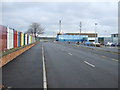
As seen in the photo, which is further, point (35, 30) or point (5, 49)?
point (35, 30)

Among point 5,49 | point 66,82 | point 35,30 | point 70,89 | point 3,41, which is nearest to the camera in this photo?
point 70,89

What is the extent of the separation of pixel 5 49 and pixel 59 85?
9538mm

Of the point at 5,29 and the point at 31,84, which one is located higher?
the point at 5,29

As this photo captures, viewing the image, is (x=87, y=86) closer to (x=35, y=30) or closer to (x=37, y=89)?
(x=37, y=89)

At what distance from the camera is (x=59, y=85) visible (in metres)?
7.64

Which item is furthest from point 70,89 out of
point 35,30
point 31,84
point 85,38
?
point 35,30

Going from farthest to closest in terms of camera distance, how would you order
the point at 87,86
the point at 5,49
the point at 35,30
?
1. the point at 35,30
2. the point at 5,49
3. the point at 87,86

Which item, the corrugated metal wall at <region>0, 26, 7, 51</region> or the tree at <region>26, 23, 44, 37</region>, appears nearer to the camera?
the corrugated metal wall at <region>0, 26, 7, 51</region>

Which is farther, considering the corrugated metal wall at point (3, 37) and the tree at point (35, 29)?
the tree at point (35, 29)

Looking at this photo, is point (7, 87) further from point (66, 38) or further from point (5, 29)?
point (66, 38)

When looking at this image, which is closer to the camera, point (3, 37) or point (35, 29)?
A: point (3, 37)

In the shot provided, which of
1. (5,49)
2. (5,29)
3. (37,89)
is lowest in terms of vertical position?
(37,89)

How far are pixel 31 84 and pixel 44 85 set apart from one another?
59cm

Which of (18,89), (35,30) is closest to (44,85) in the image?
(18,89)
